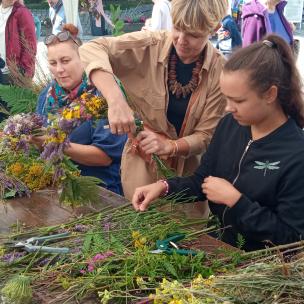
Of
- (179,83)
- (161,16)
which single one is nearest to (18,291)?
(179,83)

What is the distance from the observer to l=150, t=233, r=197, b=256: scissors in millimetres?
1604

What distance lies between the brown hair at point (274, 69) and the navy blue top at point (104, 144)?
3.11 feet

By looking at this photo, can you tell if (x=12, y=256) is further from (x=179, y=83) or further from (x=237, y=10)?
(x=237, y=10)

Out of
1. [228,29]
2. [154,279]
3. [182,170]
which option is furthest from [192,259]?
[228,29]

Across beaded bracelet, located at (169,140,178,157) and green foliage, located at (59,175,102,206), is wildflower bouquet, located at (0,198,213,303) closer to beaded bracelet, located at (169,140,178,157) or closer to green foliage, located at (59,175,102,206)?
green foliage, located at (59,175,102,206)

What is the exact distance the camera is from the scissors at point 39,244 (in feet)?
5.53

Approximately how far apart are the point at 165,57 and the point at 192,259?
1093 mm

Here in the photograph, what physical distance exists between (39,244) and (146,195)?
0.44 metres

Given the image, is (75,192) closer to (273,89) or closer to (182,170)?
(182,170)

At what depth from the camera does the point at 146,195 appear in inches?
77.2

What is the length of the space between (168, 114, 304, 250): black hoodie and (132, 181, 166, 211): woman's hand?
8cm

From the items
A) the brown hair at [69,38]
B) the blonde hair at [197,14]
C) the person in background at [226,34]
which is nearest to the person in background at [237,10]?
the person in background at [226,34]

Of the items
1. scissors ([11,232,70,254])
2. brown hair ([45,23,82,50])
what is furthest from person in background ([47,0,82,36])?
scissors ([11,232,70,254])

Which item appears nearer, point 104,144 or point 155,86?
point 155,86
